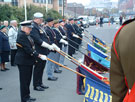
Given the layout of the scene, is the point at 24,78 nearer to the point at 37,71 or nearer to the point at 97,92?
the point at 37,71

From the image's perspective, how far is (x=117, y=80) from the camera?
1.83 m

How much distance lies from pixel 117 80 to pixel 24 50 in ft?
11.1

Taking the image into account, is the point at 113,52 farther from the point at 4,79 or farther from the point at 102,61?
the point at 102,61

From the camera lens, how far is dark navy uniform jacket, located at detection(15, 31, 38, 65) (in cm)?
486

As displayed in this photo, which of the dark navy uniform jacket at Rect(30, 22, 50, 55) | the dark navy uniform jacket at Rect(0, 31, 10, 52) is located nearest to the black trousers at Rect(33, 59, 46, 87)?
the dark navy uniform jacket at Rect(30, 22, 50, 55)

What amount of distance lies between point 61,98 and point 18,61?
4.95 feet

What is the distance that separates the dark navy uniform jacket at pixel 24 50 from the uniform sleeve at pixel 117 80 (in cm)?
326

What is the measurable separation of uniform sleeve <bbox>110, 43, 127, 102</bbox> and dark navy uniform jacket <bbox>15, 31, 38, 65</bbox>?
3.26m

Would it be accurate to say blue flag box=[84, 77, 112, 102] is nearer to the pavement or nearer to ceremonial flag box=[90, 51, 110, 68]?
the pavement

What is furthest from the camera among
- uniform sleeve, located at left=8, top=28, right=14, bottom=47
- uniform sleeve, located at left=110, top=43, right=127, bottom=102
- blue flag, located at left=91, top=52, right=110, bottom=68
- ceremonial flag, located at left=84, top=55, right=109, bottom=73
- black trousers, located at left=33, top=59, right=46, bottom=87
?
uniform sleeve, located at left=8, top=28, right=14, bottom=47

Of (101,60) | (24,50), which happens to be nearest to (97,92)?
(24,50)

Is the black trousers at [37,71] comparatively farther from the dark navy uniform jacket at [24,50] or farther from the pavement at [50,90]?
the dark navy uniform jacket at [24,50]

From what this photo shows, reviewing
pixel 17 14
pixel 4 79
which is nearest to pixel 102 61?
pixel 4 79

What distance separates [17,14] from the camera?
22.0 meters
